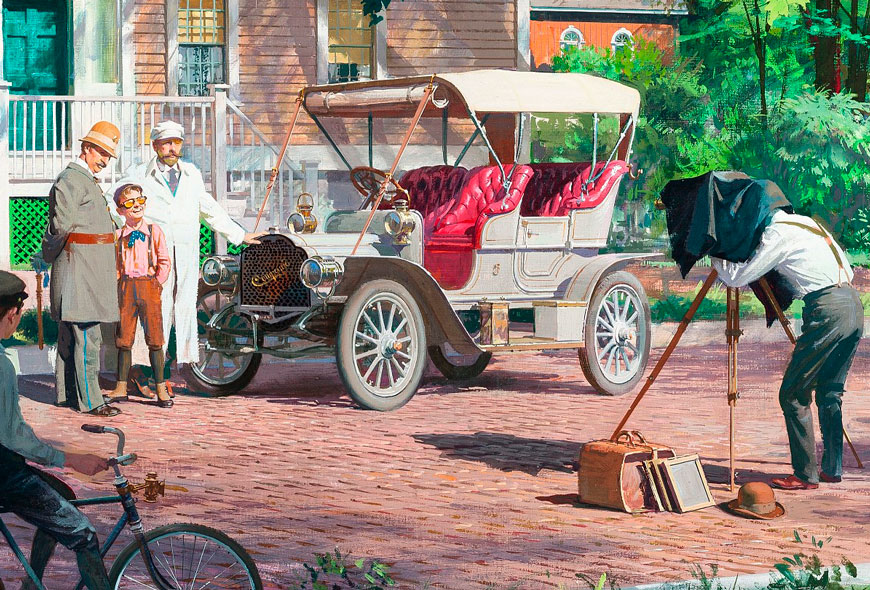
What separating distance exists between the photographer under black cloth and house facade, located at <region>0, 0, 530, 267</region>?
1054 centimetres

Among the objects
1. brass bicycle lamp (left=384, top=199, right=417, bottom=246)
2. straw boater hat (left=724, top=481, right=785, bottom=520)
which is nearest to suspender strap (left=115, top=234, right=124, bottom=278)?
brass bicycle lamp (left=384, top=199, right=417, bottom=246)

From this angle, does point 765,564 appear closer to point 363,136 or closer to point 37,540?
point 37,540

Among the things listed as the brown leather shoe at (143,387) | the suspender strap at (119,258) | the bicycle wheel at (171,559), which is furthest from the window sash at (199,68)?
A: the bicycle wheel at (171,559)

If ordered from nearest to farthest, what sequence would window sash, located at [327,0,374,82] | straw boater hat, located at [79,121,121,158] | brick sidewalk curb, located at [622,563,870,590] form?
brick sidewalk curb, located at [622,563,870,590] < straw boater hat, located at [79,121,121,158] < window sash, located at [327,0,374,82]

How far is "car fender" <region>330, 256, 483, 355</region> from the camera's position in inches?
474

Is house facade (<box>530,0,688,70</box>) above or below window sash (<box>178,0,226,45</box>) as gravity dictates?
above

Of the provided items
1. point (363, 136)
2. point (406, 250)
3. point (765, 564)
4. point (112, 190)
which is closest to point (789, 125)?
point (363, 136)

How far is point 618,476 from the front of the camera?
7977 millimetres

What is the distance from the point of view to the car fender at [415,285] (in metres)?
12.0

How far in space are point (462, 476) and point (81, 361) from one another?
12.8ft

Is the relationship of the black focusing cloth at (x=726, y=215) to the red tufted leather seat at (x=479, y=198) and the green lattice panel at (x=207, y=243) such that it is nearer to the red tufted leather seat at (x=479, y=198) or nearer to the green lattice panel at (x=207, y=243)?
the red tufted leather seat at (x=479, y=198)

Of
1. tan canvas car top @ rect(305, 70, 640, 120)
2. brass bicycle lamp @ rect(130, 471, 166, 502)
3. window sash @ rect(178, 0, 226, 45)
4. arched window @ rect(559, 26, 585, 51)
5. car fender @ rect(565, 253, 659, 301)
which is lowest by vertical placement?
brass bicycle lamp @ rect(130, 471, 166, 502)

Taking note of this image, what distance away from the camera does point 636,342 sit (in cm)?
1328

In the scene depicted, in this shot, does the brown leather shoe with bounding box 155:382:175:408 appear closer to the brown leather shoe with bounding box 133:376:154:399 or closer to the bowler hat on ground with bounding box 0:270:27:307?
the brown leather shoe with bounding box 133:376:154:399
